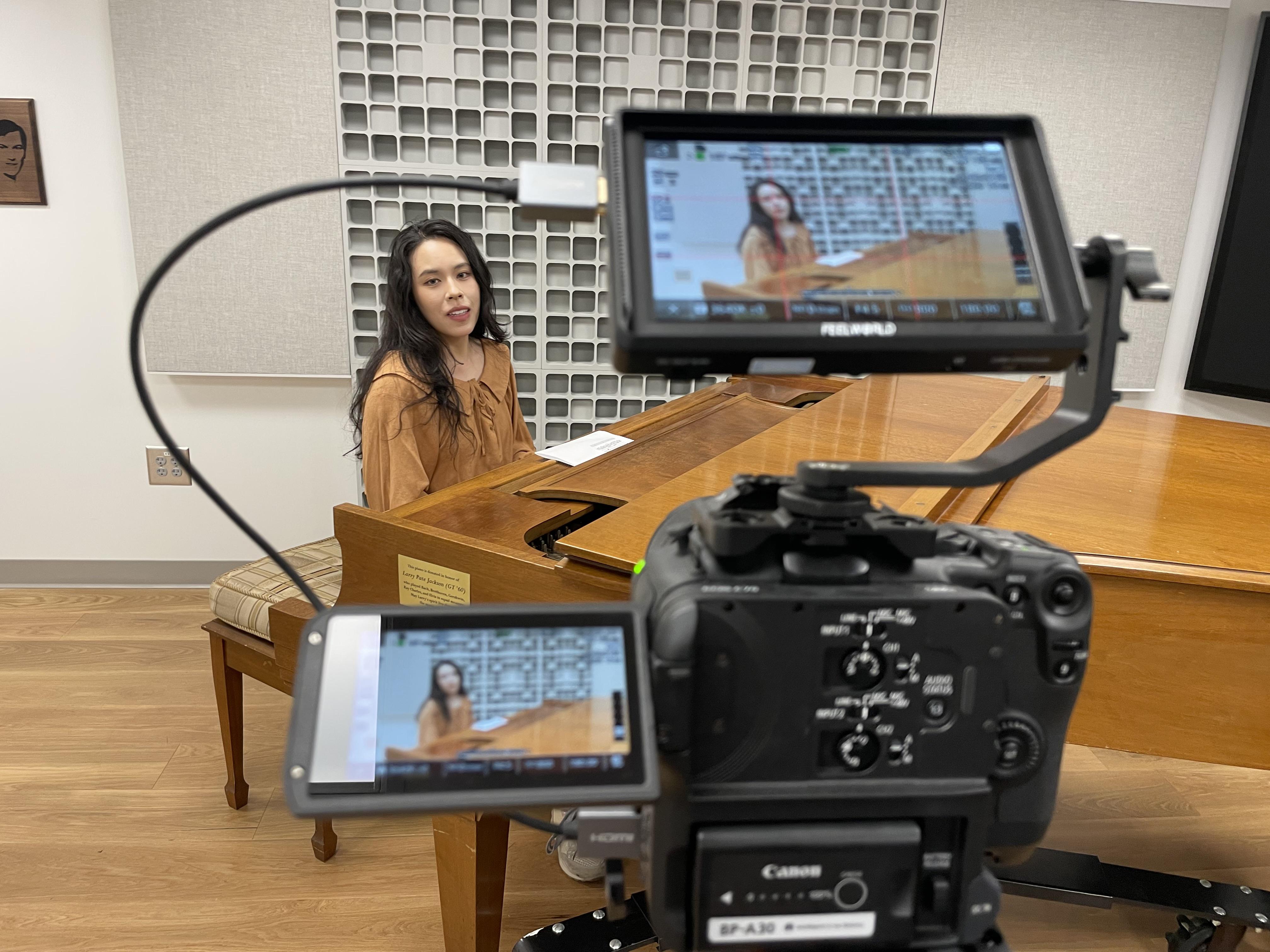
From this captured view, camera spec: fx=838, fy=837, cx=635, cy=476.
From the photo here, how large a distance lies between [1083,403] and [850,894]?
1.09 ft

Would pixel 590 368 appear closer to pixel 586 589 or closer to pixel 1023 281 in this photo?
pixel 586 589

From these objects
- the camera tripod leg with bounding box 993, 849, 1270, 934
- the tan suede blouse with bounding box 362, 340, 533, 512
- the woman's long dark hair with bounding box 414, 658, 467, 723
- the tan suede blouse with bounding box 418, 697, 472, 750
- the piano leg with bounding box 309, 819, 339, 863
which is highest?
the woman's long dark hair with bounding box 414, 658, 467, 723

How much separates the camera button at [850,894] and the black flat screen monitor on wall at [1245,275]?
281 cm

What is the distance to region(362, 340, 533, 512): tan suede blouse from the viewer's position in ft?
5.56

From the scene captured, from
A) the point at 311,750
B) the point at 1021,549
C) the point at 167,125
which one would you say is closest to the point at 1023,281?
the point at 1021,549

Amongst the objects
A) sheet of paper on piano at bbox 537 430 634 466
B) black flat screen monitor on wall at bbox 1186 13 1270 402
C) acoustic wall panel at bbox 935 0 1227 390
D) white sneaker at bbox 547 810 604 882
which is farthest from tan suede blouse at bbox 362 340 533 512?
black flat screen monitor on wall at bbox 1186 13 1270 402

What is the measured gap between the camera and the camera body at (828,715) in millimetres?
484

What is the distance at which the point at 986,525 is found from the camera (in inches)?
45.4

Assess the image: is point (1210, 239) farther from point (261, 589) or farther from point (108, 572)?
point (108, 572)

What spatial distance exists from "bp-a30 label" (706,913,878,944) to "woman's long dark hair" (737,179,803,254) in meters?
0.40

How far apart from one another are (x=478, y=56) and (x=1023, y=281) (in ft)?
7.25

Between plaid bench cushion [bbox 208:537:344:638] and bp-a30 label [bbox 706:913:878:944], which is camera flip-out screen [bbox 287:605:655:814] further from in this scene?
plaid bench cushion [bbox 208:537:344:638]

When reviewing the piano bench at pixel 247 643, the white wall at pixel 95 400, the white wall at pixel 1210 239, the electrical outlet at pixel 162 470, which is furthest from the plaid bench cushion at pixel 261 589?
the white wall at pixel 1210 239

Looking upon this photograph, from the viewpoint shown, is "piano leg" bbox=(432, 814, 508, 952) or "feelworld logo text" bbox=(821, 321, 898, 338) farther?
"piano leg" bbox=(432, 814, 508, 952)
